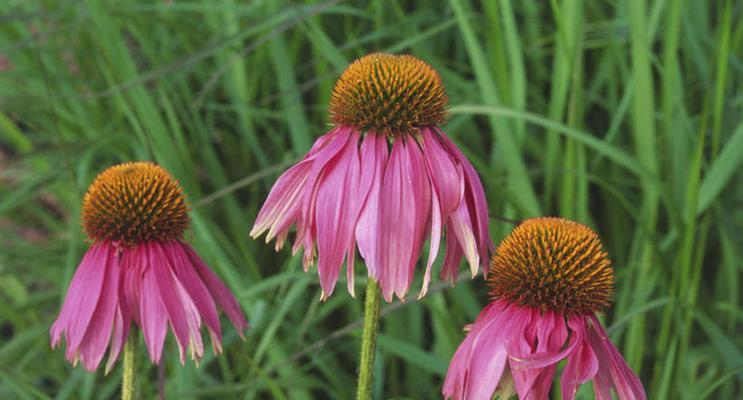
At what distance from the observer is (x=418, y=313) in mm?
1822

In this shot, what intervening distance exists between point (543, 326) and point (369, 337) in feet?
0.51

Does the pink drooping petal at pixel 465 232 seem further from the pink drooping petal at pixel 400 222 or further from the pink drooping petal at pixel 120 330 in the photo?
the pink drooping petal at pixel 120 330

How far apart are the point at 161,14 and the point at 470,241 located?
139 cm

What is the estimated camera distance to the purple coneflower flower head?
2.82ft

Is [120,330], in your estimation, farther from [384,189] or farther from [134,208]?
[384,189]

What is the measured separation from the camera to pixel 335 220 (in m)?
0.88

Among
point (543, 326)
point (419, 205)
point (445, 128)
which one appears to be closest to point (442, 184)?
point (419, 205)

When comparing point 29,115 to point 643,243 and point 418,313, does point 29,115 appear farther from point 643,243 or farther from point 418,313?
point 643,243

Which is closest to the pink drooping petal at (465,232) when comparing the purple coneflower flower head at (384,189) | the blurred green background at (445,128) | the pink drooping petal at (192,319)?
the purple coneflower flower head at (384,189)

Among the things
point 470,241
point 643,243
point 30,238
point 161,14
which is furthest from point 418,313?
point 30,238

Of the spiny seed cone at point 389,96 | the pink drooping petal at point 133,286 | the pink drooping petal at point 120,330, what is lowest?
the pink drooping petal at point 120,330

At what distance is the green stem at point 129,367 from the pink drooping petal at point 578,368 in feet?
1.23

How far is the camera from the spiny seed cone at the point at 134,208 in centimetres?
104

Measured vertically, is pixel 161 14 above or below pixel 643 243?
above
